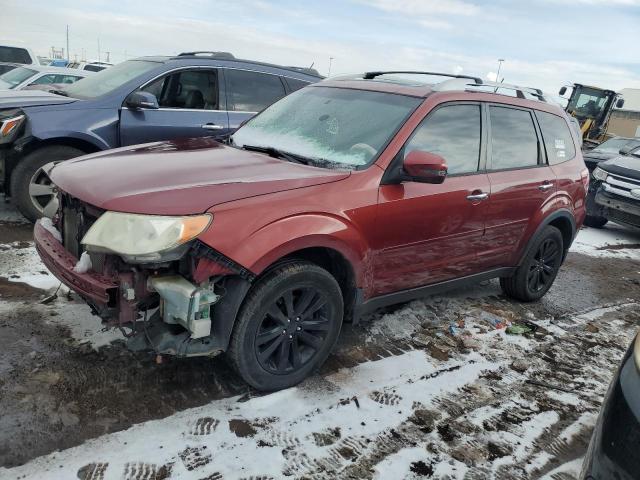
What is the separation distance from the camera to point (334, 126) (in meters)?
3.49

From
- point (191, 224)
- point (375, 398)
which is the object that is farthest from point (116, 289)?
point (375, 398)

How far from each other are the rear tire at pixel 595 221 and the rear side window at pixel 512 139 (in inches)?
215

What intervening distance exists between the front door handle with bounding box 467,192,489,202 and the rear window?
1553 cm

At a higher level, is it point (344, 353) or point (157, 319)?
point (157, 319)

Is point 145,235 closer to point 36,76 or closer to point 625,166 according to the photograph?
point 625,166

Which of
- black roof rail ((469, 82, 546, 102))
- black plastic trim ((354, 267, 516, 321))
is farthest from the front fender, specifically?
black roof rail ((469, 82, 546, 102))

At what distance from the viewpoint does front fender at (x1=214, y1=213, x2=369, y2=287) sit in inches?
101

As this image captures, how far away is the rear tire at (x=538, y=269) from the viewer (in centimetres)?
458

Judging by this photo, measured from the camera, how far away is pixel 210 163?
3.03 meters

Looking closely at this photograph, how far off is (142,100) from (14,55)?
12.6m

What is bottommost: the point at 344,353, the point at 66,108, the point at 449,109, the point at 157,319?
the point at 344,353

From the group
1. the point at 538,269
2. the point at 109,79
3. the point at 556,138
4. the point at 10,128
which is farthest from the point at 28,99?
the point at 538,269

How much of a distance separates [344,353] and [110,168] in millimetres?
1887

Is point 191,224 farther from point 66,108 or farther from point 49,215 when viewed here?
point 66,108
